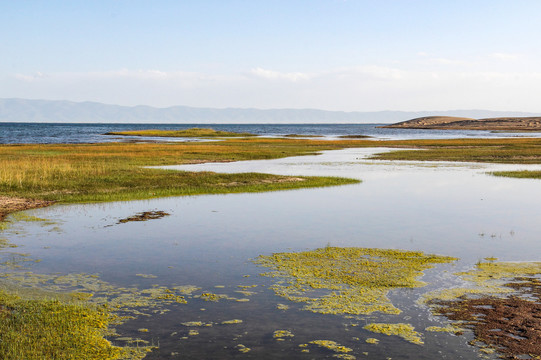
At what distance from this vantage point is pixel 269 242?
1962cm

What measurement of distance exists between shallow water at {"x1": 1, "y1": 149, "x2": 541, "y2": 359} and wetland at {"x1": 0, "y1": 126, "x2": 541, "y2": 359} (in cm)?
6

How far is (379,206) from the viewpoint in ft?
91.5

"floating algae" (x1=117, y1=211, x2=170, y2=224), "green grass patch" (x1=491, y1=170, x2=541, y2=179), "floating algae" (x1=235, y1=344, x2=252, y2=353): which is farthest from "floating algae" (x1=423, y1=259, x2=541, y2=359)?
"green grass patch" (x1=491, y1=170, x2=541, y2=179)

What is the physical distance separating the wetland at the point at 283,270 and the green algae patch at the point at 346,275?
6 cm

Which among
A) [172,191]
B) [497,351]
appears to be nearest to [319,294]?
[497,351]

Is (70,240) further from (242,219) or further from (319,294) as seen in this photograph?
(319,294)

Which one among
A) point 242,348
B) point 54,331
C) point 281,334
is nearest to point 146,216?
point 54,331

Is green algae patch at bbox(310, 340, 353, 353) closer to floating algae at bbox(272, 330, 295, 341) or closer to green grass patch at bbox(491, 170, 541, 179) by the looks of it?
floating algae at bbox(272, 330, 295, 341)

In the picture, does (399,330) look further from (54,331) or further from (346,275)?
(54,331)

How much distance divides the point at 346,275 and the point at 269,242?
5.00 m

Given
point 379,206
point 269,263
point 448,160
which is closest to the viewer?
point 269,263

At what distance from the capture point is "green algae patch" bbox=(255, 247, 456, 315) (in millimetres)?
12789

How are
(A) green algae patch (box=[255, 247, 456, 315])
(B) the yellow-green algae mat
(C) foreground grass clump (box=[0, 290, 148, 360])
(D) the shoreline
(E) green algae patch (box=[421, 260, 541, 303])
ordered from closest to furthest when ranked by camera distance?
1. (C) foreground grass clump (box=[0, 290, 148, 360])
2. (B) the yellow-green algae mat
3. (A) green algae patch (box=[255, 247, 456, 315])
4. (E) green algae patch (box=[421, 260, 541, 303])
5. (D) the shoreline

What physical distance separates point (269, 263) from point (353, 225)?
7.33 metres
